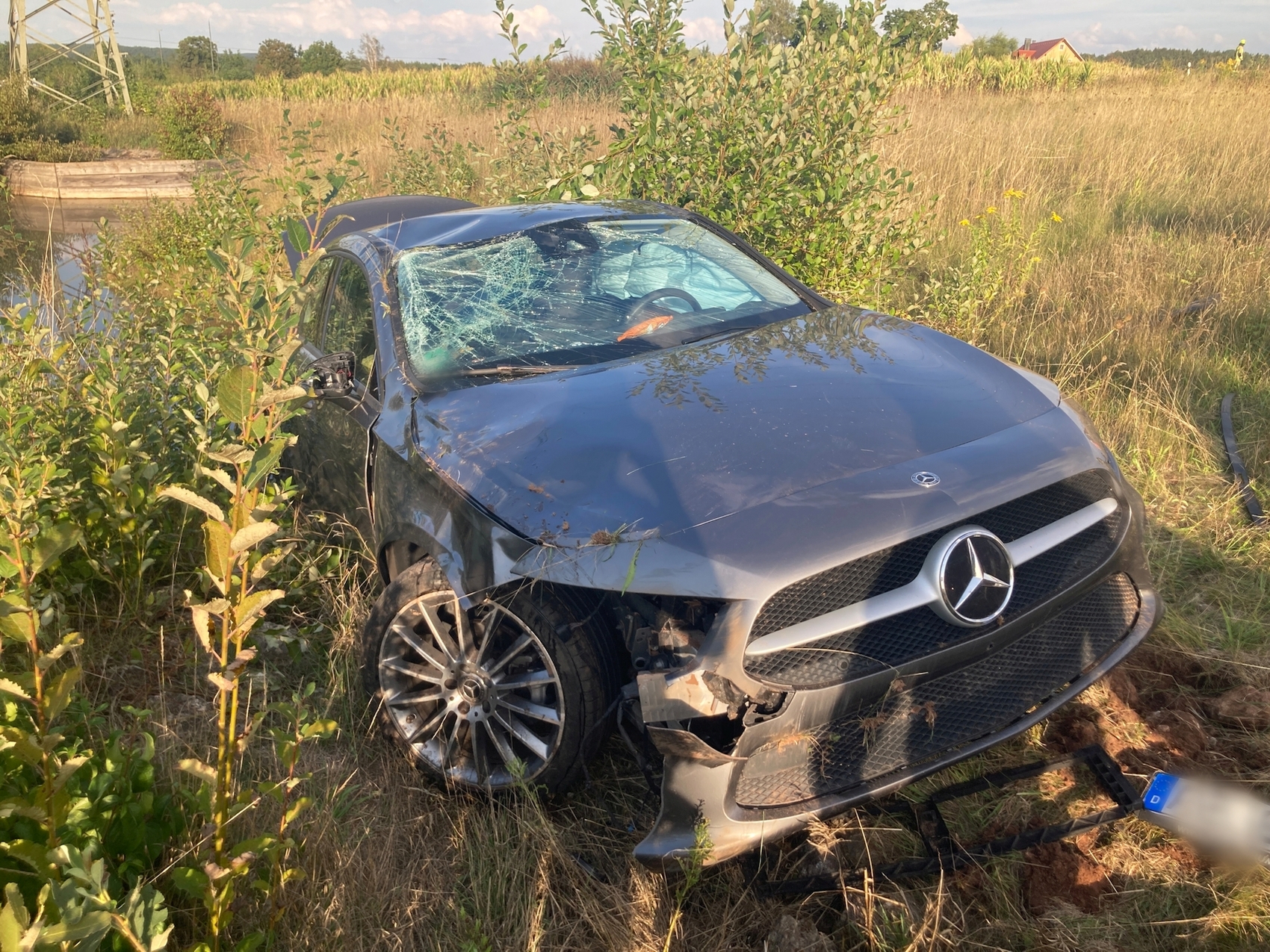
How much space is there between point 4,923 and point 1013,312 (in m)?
6.33

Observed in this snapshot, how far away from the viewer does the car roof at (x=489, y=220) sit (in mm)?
3646

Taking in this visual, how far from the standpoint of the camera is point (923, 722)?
2.12 metres

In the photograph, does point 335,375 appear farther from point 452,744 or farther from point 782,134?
point 782,134

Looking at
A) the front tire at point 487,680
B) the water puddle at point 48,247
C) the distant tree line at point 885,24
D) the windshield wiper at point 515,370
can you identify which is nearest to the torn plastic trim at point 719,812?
the front tire at point 487,680

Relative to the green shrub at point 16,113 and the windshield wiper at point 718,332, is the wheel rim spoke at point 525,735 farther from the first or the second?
the green shrub at point 16,113

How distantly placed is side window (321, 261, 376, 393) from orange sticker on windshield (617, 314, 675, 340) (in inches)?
33.3

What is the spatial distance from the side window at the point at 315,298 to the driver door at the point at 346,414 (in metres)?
0.02

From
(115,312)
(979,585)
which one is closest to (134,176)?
(115,312)

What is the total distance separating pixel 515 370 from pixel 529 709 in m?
1.12

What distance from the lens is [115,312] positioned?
16.2ft

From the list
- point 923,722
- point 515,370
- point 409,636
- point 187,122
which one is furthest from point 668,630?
point 187,122

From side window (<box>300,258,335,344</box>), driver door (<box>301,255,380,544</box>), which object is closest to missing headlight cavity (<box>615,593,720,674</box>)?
driver door (<box>301,255,380,544</box>)

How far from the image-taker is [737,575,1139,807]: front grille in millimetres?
2012

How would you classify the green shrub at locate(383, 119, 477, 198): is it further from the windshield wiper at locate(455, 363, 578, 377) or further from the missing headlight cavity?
the missing headlight cavity
